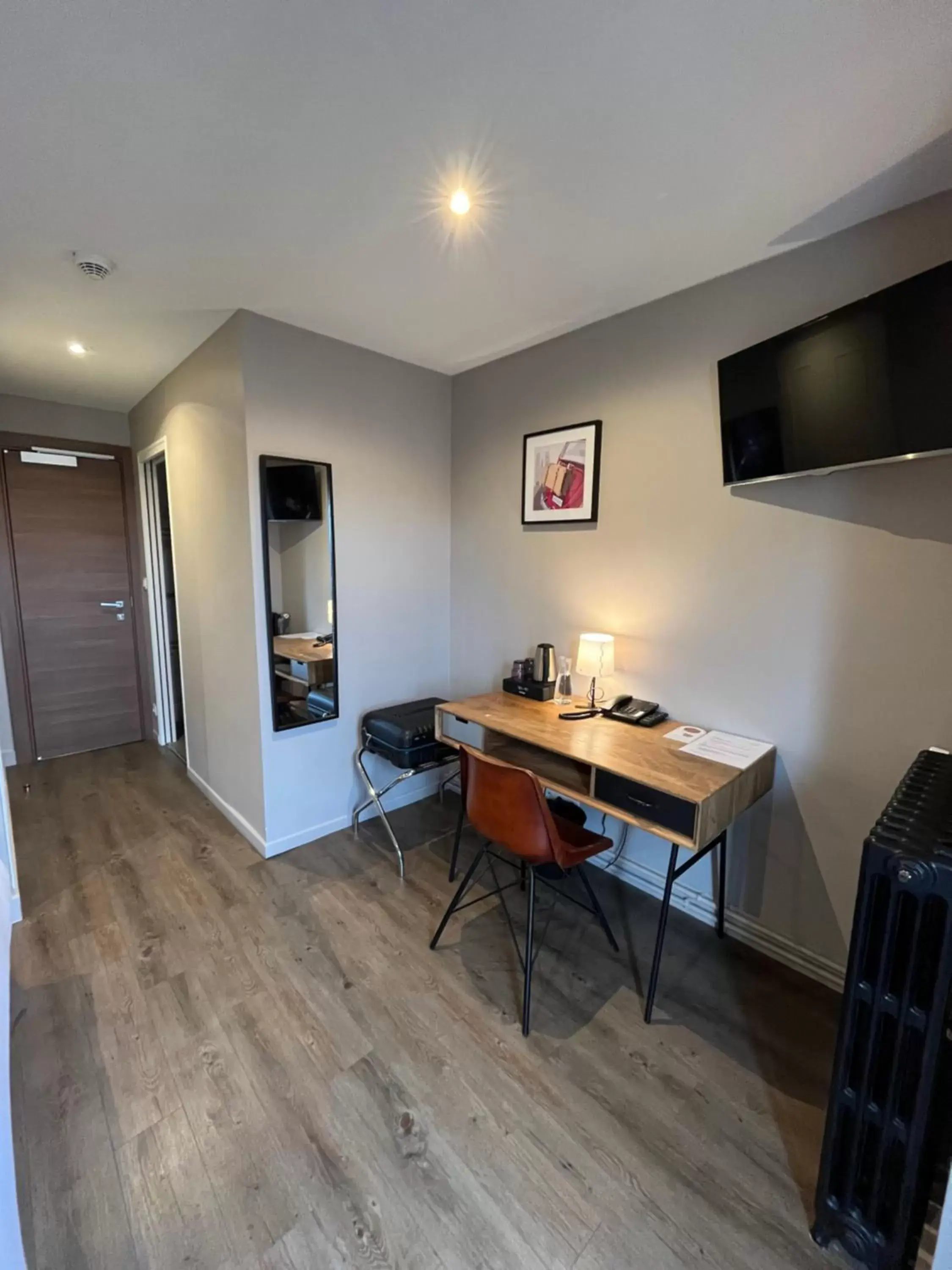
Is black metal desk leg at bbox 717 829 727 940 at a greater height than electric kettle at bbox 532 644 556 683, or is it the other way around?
electric kettle at bbox 532 644 556 683

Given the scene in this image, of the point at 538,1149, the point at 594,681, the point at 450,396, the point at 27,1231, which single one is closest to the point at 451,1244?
the point at 538,1149

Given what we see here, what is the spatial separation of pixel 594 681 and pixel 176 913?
6.86 feet

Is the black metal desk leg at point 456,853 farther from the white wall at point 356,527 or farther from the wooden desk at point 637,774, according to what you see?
the white wall at point 356,527

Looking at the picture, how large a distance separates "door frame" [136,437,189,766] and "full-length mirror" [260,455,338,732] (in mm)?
1440

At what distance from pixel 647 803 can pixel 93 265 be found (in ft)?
8.93

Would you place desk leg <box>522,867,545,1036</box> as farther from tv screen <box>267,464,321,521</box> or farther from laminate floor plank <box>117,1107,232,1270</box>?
tv screen <box>267,464,321,521</box>

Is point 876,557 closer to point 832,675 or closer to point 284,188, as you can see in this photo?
point 832,675

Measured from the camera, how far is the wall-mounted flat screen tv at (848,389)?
54.1 inches

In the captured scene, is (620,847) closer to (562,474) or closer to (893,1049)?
(893,1049)

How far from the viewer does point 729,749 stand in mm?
1941

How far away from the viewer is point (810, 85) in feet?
3.86

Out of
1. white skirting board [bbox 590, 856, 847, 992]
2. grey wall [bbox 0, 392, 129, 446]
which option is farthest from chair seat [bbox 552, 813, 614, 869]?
grey wall [bbox 0, 392, 129, 446]

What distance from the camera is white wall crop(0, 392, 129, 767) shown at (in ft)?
11.5

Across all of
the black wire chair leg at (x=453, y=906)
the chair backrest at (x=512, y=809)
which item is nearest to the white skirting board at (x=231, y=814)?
the black wire chair leg at (x=453, y=906)
